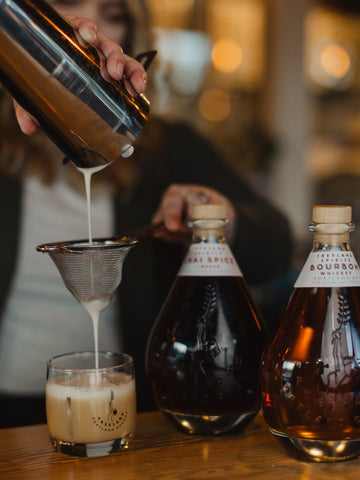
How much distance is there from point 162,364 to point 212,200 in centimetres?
35

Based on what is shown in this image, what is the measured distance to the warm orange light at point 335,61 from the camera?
4949 mm

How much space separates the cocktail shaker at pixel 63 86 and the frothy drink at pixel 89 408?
11.4 inches

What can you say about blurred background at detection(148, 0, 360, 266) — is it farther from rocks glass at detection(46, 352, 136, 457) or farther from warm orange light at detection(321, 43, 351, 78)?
rocks glass at detection(46, 352, 136, 457)

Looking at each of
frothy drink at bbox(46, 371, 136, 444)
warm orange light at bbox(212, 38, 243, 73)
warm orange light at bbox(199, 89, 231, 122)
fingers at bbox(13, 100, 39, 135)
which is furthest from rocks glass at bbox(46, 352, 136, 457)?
warm orange light at bbox(212, 38, 243, 73)

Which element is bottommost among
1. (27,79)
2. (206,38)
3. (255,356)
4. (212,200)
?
(255,356)

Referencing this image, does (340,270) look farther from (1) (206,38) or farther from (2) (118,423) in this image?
(1) (206,38)

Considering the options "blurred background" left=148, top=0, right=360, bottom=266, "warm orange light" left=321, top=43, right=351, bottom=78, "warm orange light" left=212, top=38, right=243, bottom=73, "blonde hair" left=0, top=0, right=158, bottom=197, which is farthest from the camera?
"warm orange light" left=321, top=43, right=351, bottom=78

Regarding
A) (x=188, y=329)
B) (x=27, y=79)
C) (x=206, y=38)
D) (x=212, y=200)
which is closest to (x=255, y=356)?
(x=188, y=329)

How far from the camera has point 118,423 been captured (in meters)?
0.73

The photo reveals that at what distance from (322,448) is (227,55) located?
174 inches

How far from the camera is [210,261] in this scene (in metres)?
0.80

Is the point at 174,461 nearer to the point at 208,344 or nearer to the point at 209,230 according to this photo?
the point at 208,344

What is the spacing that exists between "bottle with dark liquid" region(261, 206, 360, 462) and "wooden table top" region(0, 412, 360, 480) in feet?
0.10

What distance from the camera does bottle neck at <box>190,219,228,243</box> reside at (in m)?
0.80
